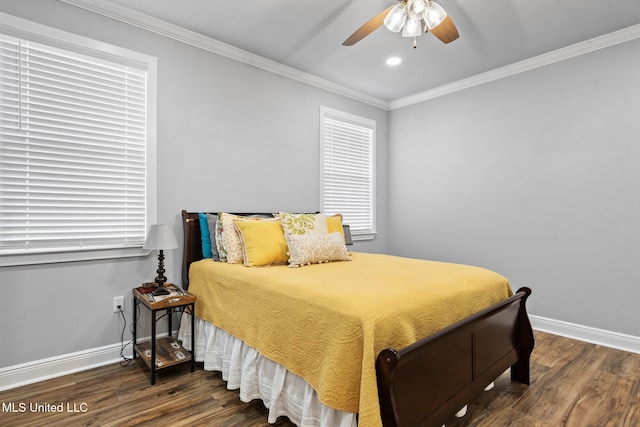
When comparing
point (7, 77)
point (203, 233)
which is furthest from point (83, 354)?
point (7, 77)

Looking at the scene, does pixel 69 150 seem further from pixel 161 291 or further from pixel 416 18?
pixel 416 18

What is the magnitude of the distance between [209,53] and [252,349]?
8.59 ft

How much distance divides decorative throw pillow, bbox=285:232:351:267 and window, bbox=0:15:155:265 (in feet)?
3.96

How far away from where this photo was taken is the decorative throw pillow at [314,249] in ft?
8.63

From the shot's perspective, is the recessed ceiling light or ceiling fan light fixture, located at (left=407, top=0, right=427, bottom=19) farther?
the recessed ceiling light

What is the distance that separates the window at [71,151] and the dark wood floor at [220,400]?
88cm

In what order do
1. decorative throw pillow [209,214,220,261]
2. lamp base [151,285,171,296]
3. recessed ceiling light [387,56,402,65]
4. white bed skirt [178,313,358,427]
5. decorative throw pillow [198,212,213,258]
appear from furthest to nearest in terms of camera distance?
recessed ceiling light [387,56,402,65] → decorative throw pillow [198,212,213,258] → decorative throw pillow [209,214,220,261] → lamp base [151,285,171,296] → white bed skirt [178,313,358,427]

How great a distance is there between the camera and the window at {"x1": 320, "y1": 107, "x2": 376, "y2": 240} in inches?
165

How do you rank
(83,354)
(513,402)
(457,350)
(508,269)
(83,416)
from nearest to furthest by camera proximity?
(457,350)
(83,416)
(513,402)
(83,354)
(508,269)

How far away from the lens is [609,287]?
3064 millimetres

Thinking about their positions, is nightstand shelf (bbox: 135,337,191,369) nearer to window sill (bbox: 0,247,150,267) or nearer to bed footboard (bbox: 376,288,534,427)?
window sill (bbox: 0,247,150,267)

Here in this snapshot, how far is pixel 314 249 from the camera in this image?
2.70 meters

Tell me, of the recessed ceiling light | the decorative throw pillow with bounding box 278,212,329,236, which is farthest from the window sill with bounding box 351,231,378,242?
the recessed ceiling light

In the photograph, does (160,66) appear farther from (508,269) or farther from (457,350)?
(508,269)
